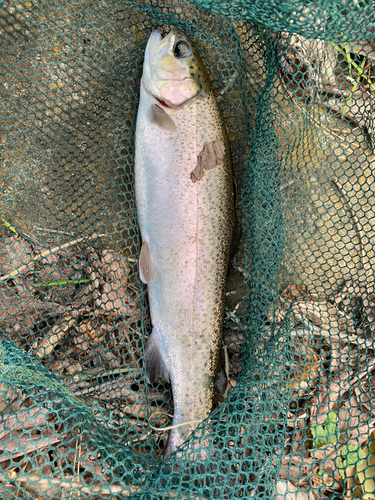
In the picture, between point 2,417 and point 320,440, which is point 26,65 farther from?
point 320,440

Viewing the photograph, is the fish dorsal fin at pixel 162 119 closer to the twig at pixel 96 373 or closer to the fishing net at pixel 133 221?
the fishing net at pixel 133 221

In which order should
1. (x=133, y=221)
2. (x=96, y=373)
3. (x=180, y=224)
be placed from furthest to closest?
(x=133, y=221) < (x=96, y=373) < (x=180, y=224)

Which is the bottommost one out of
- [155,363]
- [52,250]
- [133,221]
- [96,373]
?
[96,373]

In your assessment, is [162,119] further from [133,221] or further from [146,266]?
[146,266]

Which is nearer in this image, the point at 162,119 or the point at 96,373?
the point at 162,119

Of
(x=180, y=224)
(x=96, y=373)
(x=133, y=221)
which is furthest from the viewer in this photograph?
(x=133, y=221)

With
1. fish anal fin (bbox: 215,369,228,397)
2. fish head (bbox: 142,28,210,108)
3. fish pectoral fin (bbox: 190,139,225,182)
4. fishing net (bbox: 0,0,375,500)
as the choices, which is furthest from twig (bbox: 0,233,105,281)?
fish anal fin (bbox: 215,369,228,397)

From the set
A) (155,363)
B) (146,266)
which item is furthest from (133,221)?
(155,363)
